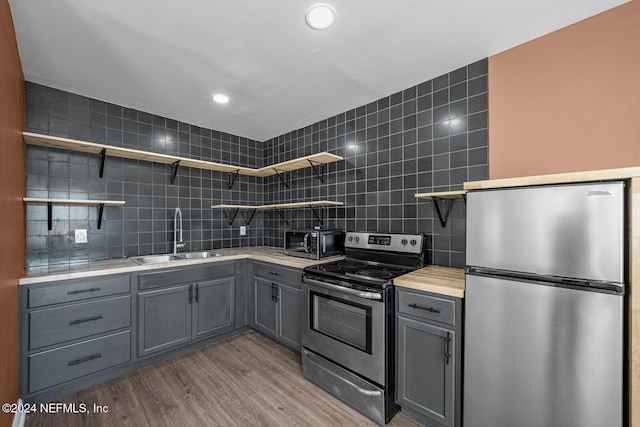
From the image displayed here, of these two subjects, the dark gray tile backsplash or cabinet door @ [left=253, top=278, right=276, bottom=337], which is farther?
cabinet door @ [left=253, top=278, right=276, bottom=337]

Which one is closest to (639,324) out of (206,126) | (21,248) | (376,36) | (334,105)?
(376,36)

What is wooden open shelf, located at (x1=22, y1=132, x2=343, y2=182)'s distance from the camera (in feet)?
6.94

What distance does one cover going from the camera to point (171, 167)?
3039 mm

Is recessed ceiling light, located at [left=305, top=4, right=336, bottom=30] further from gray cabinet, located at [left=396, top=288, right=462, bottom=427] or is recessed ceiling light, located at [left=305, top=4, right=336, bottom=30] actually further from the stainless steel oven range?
gray cabinet, located at [left=396, top=288, right=462, bottom=427]

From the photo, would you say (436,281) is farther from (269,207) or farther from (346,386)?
(269,207)

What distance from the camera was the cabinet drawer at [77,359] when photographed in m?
1.81

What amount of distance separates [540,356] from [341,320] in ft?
3.68

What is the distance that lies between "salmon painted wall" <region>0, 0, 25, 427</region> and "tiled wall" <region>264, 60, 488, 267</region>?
2362mm

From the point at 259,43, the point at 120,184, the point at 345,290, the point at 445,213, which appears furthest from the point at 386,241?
the point at 120,184

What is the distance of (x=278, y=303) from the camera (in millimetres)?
2621

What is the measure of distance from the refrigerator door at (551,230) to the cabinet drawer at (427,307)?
0.95 feet

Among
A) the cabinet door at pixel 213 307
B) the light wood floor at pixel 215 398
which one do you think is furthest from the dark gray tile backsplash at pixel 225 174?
the light wood floor at pixel 215 398

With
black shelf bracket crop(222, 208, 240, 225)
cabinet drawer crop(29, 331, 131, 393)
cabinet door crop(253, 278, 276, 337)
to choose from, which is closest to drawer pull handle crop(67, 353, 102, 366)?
cabinet drawer crop(29, 331, 131, 393)

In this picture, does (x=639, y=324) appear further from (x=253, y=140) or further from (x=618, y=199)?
(x=253, y=140)
